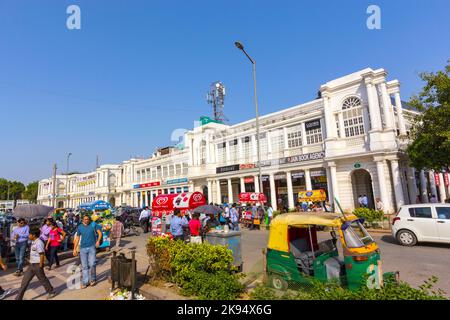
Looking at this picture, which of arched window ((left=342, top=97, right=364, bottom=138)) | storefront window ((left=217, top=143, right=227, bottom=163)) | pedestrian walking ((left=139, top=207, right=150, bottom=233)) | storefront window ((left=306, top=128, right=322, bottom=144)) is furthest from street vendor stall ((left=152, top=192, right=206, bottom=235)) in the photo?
storefront window ((left=217, top=143, right=227, bottom=163))

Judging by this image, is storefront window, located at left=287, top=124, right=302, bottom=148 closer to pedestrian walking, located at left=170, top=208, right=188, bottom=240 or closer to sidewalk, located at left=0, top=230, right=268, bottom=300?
sidewalk, located at left=0, top=230, right=268, bottom=300

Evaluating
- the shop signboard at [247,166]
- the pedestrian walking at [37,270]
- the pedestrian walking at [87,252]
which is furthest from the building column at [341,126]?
the pedestrian walking at [37,270]

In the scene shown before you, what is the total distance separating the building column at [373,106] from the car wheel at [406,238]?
13.9 m

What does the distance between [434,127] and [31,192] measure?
398 feet

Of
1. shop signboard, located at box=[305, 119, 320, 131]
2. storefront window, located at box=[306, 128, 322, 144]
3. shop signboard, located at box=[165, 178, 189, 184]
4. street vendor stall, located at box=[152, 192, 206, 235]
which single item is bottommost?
street vendor stall, located at box=[152, 192, 206, 235]

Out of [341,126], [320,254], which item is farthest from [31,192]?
[320,254]

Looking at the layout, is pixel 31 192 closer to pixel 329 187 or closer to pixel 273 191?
pixel 273 191

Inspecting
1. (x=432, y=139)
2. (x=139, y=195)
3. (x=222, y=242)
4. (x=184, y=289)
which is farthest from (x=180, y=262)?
(x=139, y=195)

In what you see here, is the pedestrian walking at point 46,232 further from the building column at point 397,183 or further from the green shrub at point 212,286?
the building column at point 397,183

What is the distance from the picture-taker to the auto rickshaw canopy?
17.5ft

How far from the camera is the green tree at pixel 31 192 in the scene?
99.0m

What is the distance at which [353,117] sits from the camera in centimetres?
2461

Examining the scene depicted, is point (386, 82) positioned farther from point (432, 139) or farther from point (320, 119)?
point (432, 139)

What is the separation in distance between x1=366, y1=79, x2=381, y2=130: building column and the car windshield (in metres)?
19.9
